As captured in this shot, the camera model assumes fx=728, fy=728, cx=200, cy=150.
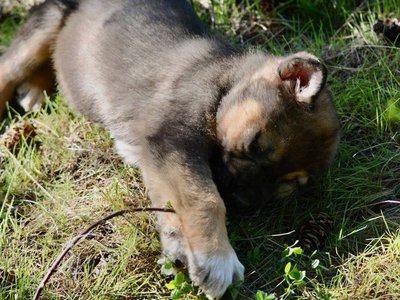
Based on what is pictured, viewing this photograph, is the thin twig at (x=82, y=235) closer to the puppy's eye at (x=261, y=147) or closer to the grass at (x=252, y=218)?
the grass at (x=252, y=218)

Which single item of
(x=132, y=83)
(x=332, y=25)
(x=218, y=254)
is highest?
(x=132, y=83)

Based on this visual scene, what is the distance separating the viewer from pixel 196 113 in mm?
4391

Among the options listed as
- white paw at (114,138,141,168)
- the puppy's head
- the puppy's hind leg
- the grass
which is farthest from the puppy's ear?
the puppy's hind leg

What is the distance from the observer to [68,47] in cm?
550

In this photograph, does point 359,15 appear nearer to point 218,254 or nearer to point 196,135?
point 196,135

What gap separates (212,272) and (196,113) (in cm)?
107

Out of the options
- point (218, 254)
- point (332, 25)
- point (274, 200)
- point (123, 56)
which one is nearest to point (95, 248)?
point (218, 254)

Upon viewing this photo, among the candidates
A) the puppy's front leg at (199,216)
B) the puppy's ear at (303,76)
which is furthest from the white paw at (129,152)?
the puppy's ear at (303,76)

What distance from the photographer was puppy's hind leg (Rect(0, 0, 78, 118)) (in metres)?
5.68

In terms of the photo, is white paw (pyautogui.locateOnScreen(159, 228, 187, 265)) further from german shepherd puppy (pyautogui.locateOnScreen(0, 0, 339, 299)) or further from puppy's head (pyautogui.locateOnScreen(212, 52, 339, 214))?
puppy's head (pyautogui.locateOnScreen(212, 52, 339, 214))

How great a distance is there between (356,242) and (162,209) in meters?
1.14

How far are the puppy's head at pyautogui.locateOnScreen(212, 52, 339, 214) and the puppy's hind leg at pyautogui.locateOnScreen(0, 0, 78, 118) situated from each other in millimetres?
1882

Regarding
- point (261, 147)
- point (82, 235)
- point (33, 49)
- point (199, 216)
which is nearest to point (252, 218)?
point (261, 147)

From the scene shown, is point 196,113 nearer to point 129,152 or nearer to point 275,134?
point 275,134
